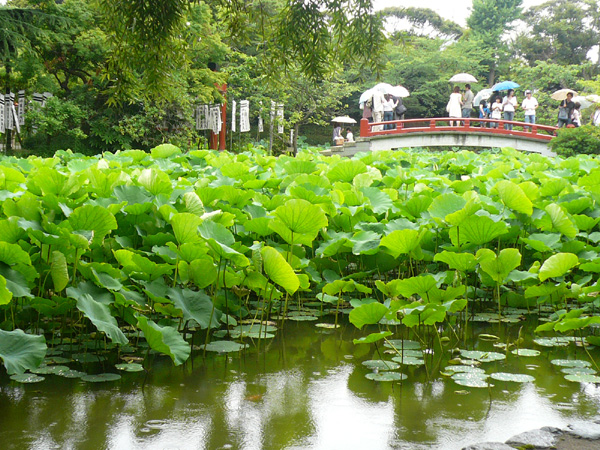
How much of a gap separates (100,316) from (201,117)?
15.1m

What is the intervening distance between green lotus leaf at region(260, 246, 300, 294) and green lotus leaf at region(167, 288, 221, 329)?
0.29 m

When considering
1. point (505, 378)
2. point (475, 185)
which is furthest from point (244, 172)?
point (505, 378)

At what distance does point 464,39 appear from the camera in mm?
31281

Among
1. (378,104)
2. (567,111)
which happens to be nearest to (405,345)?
(567,111)

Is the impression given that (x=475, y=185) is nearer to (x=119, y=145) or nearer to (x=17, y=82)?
(x=119, y=145)

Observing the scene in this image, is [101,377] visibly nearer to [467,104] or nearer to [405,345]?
[405,345]

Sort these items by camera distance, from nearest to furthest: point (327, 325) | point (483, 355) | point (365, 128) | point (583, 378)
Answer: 1. point (583, 378)
2. point (483, 355)
3. point (327, 325)
4. point (365, 128)

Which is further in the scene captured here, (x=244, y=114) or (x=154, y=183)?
(x=244, y=114)

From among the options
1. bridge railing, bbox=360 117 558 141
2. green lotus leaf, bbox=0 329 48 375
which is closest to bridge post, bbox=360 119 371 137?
bridge railing, bbox=360 117 558 141

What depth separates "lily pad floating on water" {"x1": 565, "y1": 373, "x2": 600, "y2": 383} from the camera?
2.36 meters

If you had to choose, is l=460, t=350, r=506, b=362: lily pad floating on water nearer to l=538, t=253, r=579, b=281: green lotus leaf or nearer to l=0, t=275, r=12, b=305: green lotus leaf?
l=538, t=253, r=579, b=281: green lotus leaf

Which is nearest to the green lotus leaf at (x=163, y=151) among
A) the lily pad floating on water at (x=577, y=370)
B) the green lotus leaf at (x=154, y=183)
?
the green lotus leaf at (x=154, y=183)

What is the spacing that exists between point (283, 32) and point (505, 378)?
3355 mm

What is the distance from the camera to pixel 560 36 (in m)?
30.1
